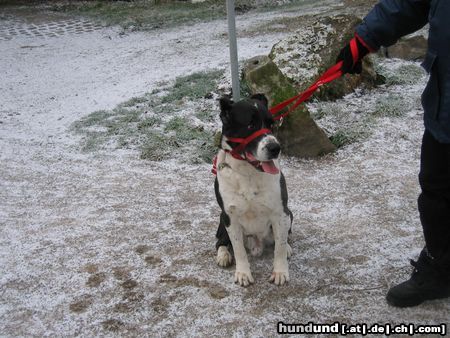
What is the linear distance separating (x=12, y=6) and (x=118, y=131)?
13.4m

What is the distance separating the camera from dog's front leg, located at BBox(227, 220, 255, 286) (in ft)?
10.8

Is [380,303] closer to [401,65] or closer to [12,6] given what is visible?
[401,65]

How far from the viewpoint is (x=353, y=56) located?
2912 mm

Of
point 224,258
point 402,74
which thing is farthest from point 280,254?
point 402,74

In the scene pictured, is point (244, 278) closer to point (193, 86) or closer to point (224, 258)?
point (224, 258)

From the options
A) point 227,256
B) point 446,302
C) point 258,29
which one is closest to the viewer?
point 446,302

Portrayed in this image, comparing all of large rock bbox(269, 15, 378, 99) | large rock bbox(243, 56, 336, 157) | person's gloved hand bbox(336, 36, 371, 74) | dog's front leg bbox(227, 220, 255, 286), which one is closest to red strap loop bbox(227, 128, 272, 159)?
dog's front leg bbox(227, 220, 255, 286)

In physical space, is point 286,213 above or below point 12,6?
below

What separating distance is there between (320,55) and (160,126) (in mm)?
2599


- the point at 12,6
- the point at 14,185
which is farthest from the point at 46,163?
the point at 12,6

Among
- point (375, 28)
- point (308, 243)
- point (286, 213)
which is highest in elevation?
point (375, 28)

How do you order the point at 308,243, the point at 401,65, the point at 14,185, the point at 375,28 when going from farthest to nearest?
the point at 401,65 → the point at 14,185 → the point at 308,243 → the point at 375,28

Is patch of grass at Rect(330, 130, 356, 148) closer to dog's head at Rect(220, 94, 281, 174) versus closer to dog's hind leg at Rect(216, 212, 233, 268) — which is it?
dog's hind leg at Rect(216, 212, 233, 268)

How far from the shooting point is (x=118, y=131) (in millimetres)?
6445
